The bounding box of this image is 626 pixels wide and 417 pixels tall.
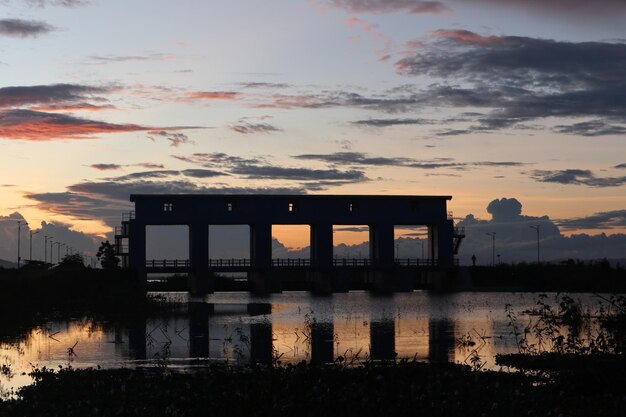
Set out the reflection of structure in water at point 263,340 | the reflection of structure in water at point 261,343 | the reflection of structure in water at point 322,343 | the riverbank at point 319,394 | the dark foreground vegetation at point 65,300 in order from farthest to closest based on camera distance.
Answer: the dark foreground vegetation at point 65,300 → the reflection of structure in water at point 263,340 → the reflection of structure in water at point 261,343 → the reflection of structure in water at point 322,343 → the riverbank at point 319,394

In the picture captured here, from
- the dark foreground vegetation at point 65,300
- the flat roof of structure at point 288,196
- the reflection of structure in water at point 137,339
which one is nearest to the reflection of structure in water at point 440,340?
the reflection of structure in water at point 137,339

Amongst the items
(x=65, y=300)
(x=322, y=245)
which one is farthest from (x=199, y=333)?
(x=322, y=245)

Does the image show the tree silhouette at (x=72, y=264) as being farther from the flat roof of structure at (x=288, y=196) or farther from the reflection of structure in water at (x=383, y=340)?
the reflection of structure in water at (x=383, y=340)

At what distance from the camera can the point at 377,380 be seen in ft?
76.6

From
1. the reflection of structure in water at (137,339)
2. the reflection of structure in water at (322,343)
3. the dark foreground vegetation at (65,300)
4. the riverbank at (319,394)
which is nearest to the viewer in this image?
the riverbank at (319,394)

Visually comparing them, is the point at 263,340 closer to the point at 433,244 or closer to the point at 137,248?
the point at 137,248

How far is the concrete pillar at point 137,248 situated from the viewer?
107 metres

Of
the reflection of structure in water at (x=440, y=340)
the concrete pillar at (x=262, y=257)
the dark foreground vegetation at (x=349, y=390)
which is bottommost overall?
the reflection of structure in water at (x=440, y=340)

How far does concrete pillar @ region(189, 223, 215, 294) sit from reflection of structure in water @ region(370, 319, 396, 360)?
55.9 meters

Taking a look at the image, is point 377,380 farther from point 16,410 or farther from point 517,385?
point 16,410

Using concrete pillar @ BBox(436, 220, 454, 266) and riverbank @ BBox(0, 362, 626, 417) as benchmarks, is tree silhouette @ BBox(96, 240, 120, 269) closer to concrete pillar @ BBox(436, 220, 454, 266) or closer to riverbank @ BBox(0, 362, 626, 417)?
concrete pillar @ BBox(436, 220, 454, 266)

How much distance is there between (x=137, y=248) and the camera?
107m

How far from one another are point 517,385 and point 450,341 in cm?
1694

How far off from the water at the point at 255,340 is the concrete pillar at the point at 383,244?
50.0 metres
